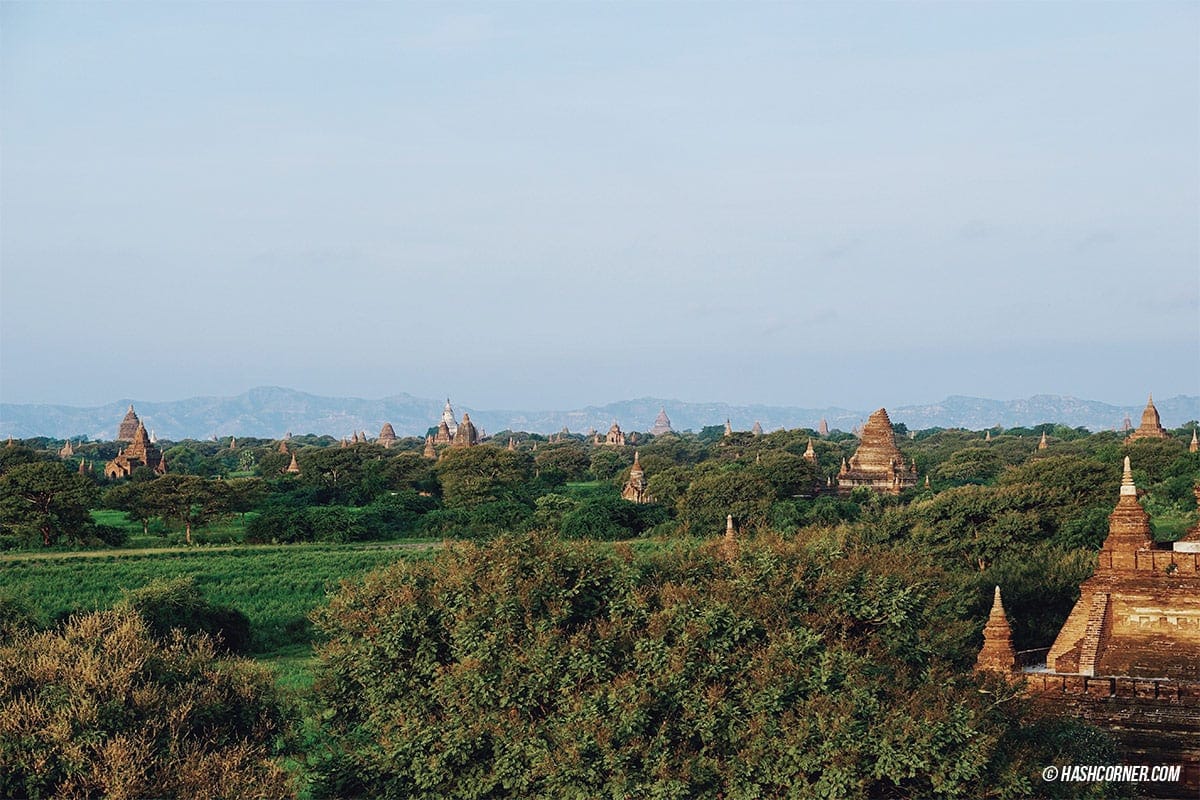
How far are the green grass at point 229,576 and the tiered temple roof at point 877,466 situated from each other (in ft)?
86.0

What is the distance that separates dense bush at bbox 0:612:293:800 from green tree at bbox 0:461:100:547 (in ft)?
161

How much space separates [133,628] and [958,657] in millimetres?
13730

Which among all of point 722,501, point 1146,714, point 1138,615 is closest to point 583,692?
point 1146,714

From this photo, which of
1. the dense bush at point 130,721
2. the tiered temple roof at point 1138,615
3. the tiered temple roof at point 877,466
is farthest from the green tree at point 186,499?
the tiered temple roof at point 1138,615

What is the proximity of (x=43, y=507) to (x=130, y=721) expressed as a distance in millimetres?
53920

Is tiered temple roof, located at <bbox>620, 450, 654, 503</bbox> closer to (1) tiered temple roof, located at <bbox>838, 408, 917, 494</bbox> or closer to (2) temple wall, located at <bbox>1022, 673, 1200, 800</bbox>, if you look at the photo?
(1) tiered temple roof, located at <bbox>838, 408, 917, 494</bbox>

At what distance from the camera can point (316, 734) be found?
2108 centimetres

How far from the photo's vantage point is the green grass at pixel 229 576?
1848 inches

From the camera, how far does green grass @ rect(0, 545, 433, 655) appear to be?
154 ft

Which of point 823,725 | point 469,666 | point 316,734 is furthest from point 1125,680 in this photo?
point 316,734

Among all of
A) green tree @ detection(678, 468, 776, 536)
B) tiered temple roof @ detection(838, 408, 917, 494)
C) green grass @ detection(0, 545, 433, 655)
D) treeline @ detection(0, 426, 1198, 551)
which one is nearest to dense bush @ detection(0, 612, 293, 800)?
green grass @ detection(0, 545, 433, 655)

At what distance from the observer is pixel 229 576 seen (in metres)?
57.3

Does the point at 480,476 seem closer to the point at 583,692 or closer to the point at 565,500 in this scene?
the point at 565,500

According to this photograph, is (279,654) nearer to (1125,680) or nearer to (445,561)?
(445,561)
